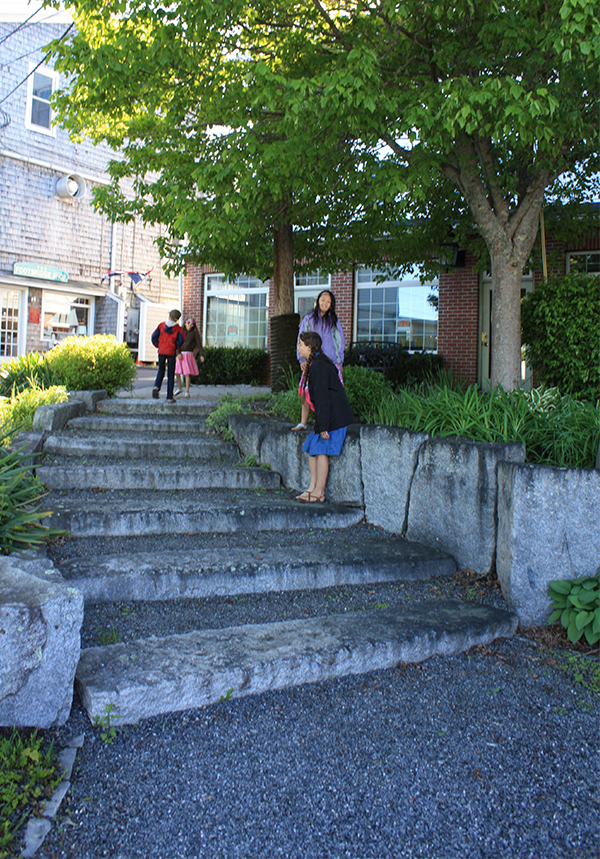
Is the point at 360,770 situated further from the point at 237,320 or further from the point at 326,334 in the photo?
the point at 237,320

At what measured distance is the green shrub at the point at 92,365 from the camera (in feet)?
28.1

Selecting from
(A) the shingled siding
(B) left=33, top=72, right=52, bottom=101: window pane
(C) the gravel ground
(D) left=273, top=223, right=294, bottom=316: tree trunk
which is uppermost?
(B) left=33, top=72, right=52, bottom=101: window pane

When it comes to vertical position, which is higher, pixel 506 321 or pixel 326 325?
pixel 506 321

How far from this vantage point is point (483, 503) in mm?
4133

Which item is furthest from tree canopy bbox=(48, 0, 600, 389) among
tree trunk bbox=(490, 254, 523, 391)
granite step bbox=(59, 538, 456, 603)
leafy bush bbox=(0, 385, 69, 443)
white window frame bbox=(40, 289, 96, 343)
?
white window frame bbox=(40, 289, 96, 343)

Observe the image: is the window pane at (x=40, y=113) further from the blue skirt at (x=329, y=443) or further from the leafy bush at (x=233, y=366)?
the blue skirt at (x=329, y=443)

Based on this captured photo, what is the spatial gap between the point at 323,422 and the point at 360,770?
308 cm

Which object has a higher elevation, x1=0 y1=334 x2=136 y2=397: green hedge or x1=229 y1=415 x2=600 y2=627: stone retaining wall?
x1=0 y1=334 x2=136 y2=397: green hedge

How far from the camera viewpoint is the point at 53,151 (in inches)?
709

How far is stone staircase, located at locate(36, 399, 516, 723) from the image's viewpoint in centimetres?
277

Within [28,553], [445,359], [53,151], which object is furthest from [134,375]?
[53,151]

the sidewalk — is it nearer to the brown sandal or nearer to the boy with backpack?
the boy with backpack

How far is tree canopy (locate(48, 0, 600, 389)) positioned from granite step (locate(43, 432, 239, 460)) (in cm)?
198

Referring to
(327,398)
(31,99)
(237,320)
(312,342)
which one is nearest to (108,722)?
(327,398)
